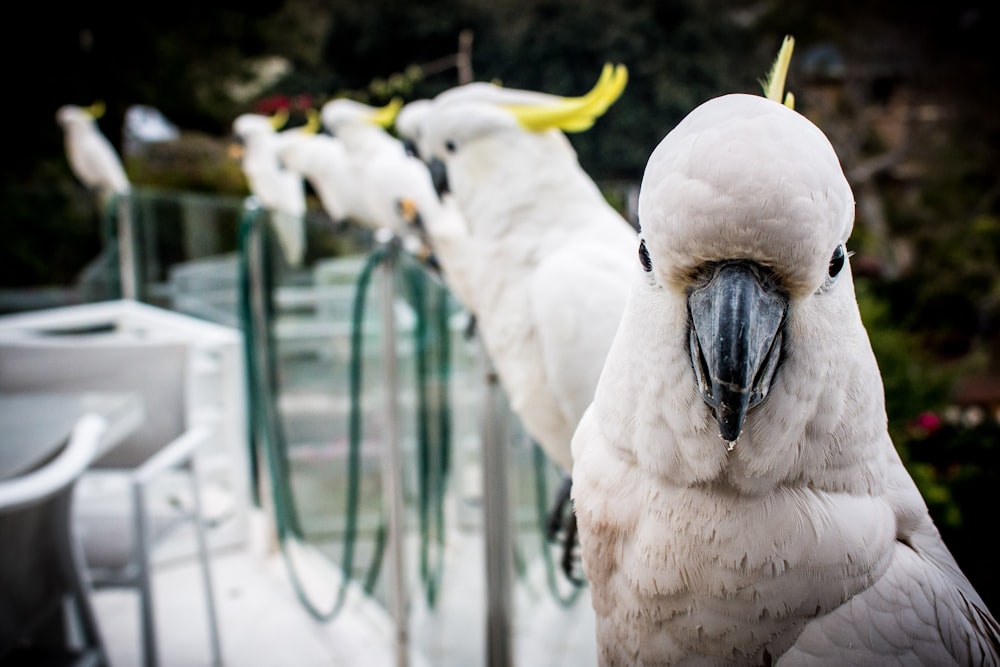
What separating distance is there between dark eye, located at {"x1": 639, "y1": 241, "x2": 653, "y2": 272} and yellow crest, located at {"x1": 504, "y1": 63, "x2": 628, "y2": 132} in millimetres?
435

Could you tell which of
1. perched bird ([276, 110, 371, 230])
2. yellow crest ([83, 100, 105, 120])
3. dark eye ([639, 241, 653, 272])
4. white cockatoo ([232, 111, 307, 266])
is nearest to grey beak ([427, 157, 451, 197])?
dark eye ([639, 241, 653, 272])

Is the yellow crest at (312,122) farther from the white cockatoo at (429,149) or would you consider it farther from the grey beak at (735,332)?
the grey beak at (735,332)

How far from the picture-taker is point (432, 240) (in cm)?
164

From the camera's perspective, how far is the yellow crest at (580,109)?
86 centimetres

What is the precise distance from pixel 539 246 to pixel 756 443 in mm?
598

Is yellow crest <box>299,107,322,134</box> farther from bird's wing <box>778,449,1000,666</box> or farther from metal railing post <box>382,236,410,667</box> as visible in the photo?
bird's wing <box>778,449,1000,666</box>

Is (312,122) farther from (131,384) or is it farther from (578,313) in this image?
(578,313)

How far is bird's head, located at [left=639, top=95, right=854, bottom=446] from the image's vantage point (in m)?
0.39

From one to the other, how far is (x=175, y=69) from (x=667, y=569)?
6.61 m

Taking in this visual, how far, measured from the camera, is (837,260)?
1.46 feet

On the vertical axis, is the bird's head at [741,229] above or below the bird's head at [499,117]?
below

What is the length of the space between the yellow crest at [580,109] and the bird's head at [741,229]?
45 centimetres

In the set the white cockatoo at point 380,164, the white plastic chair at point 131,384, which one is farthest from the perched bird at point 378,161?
the white plastic chair at point 131,384

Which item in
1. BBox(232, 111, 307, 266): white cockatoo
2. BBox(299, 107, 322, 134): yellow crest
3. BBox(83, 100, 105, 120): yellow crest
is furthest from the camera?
BBox(83, 100, 105, 120): yellow crest
